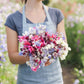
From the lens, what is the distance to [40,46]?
1.40 metres

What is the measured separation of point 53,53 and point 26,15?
0.48 m

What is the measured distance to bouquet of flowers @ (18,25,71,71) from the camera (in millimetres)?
1397

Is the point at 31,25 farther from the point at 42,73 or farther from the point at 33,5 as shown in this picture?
the point at 42,73

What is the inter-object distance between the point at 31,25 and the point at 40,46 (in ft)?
1.23

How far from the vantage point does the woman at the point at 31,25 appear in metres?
1.70

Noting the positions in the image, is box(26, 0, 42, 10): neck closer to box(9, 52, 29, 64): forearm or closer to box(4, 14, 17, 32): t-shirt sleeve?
box(4, 14, 17, 32): t-shirt sleeve

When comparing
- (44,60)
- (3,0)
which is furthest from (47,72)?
(3,0)

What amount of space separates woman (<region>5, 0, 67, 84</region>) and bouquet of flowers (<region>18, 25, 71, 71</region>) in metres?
0.26

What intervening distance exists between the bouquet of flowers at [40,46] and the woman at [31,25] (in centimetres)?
26

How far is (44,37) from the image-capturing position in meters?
1.43

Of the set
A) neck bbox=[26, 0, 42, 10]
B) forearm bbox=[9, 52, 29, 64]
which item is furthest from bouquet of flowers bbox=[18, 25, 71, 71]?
neck bbox=[26, 0, 42, 10]

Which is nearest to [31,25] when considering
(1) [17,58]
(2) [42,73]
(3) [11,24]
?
(3) [11,24]

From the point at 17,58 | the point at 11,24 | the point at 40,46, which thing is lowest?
the point at 17,58

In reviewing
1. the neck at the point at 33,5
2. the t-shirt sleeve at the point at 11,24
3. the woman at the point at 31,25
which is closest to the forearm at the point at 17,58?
the woman at the point at 31,25
